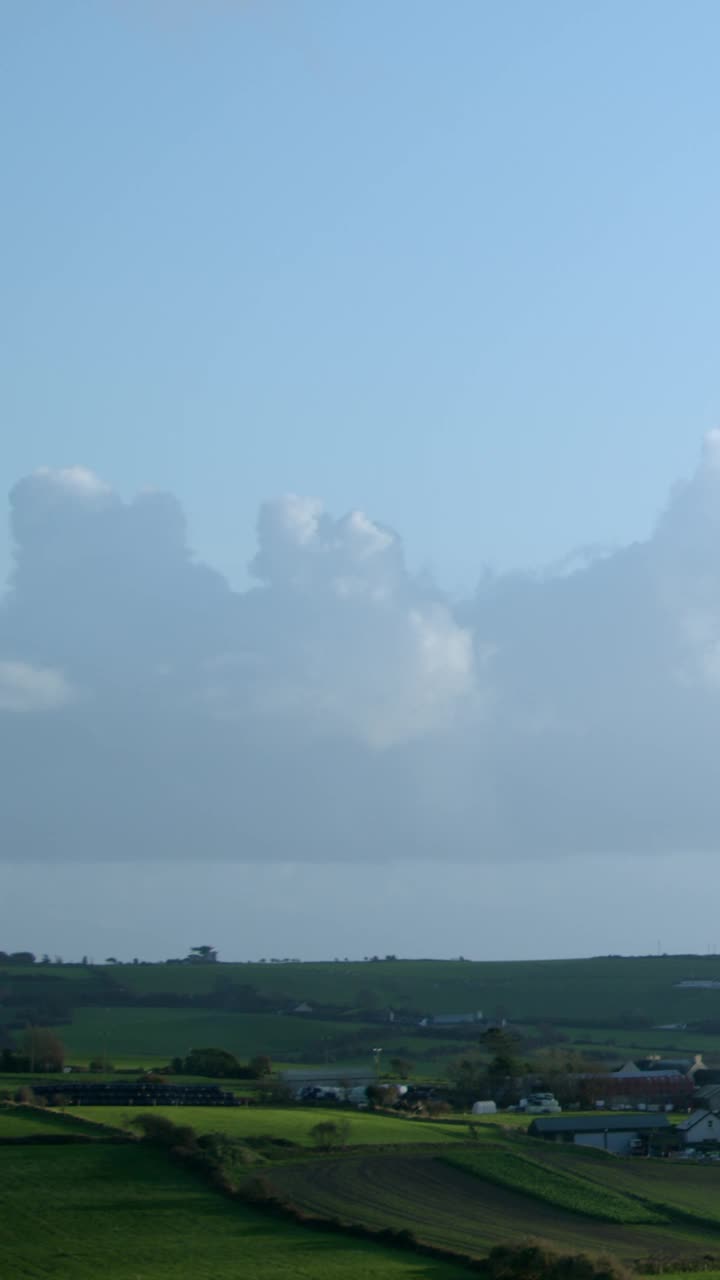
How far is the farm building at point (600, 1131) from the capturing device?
84.5 metres

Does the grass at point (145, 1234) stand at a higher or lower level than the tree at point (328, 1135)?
lower

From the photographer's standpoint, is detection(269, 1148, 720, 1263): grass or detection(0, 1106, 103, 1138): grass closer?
detection(269, 1148, 720, 1263): grass

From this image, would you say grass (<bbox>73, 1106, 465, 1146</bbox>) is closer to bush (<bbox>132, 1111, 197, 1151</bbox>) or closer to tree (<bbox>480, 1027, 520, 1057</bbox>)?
bush (<bbox>132, 1111, 197, 1151</bbox>)

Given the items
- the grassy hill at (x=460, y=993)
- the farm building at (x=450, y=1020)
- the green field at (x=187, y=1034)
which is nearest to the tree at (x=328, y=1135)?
the green field at (x=187, y=1034)

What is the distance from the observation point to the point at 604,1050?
476 feet

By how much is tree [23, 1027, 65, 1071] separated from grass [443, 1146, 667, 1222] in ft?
138

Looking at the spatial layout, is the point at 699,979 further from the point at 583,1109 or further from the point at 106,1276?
the point at 106,1276

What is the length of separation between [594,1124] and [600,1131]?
79cm

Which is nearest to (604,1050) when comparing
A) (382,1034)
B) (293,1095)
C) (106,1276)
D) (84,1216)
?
(382,1034)

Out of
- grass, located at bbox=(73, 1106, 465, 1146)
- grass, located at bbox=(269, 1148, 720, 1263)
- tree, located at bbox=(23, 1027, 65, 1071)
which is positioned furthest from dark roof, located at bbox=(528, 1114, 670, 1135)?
tree, located at bbox=(23, 1027, 65, 1071)

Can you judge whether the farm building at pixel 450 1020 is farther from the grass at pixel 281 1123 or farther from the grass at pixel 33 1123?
the grass at pixel 33 1123

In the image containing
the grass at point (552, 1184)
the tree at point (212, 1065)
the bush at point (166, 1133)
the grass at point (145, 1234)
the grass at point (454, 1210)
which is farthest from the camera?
the tree at point (212, 1065)

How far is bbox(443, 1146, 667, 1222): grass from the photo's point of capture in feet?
206

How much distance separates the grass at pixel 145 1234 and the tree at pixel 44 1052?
142 ft
